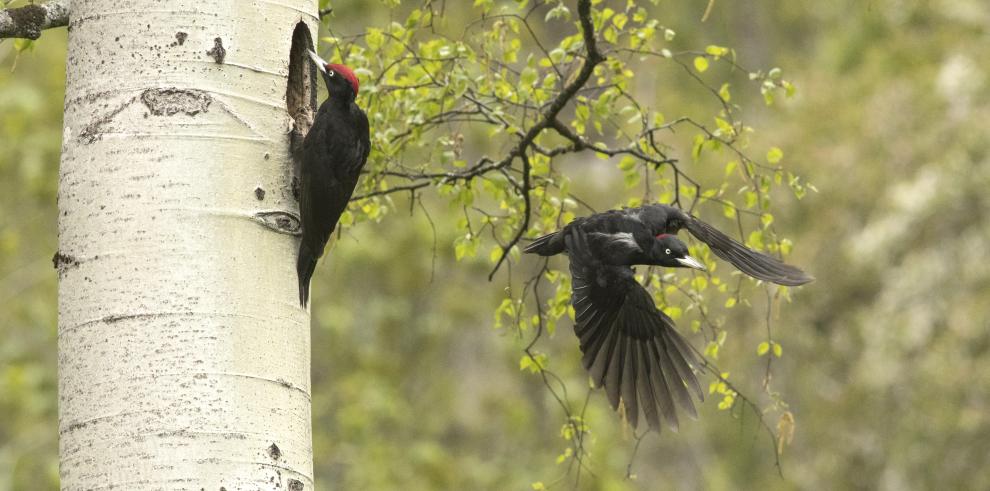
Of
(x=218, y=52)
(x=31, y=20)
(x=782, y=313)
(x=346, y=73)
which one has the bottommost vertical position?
(x=218, y=52)

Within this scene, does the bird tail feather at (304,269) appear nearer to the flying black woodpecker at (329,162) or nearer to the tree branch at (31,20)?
the flying black woodpecker at (329,162)

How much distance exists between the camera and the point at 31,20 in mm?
3254

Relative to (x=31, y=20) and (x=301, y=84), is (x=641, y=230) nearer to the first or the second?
(x=301, y=84)

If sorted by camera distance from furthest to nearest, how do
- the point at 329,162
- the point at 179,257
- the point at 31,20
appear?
1. the point at 329,162
2. the point at 31,20
3. the point at 179,257

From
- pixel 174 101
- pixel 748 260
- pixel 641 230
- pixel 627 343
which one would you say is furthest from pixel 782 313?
pixel 174 101

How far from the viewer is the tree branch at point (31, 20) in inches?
126

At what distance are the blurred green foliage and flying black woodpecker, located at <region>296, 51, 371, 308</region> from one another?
6.11 metres

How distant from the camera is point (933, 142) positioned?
428 inches

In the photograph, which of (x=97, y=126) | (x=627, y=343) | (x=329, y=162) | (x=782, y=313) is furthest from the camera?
(x=782, y=313)

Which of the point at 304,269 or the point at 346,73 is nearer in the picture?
the point at 304,269

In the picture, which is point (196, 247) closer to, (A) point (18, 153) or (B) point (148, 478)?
(B) point (148, 478)

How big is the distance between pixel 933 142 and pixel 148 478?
925 cm

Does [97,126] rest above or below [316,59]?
below

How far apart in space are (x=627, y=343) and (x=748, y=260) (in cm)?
62
